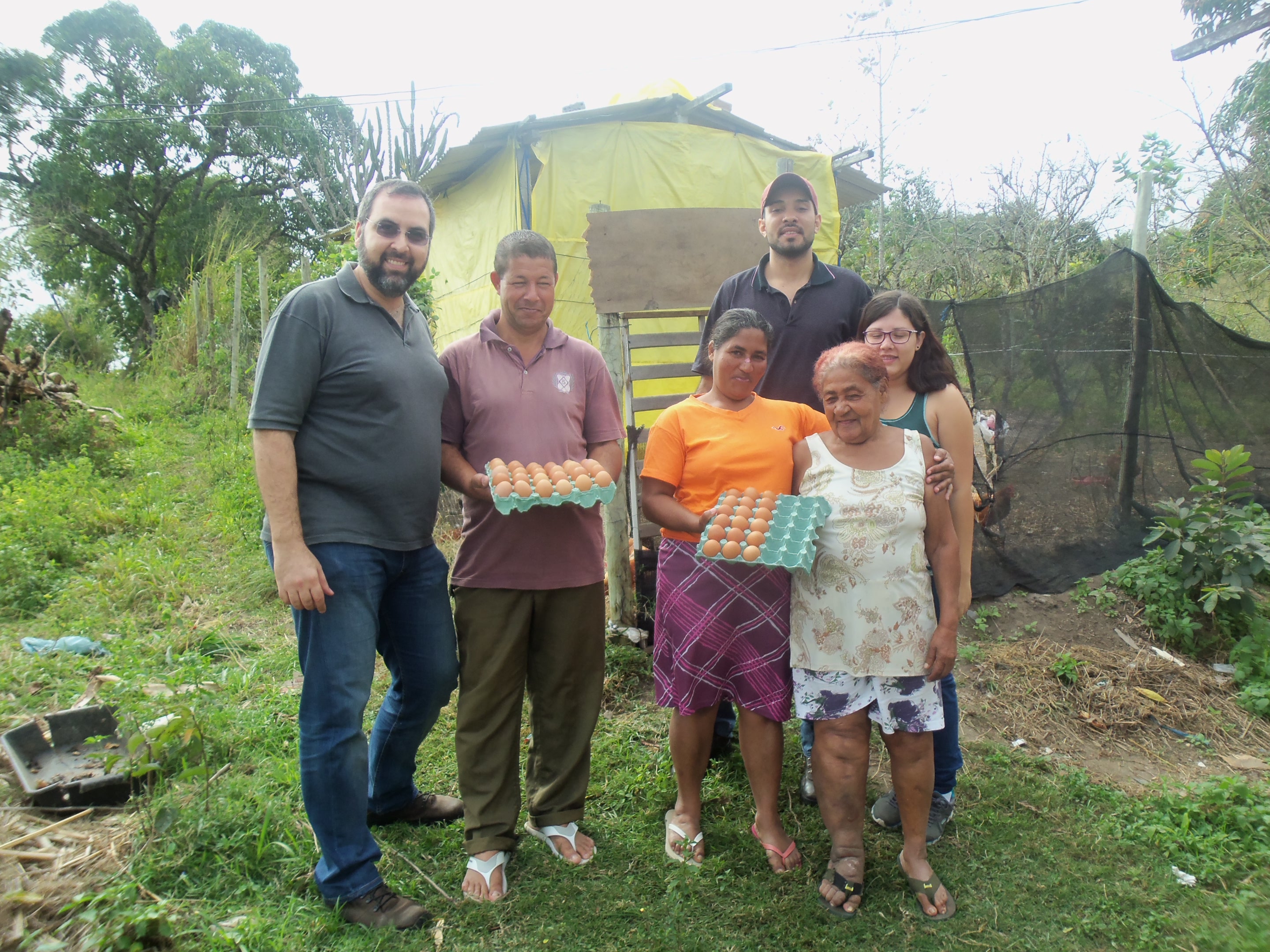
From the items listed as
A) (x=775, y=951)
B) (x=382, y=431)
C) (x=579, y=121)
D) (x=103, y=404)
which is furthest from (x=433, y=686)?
(x=103, y=404)

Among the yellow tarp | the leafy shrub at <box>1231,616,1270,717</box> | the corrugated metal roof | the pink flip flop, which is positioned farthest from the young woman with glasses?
the corrugated metal roof

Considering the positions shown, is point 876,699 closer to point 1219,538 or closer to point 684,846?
point 684,846

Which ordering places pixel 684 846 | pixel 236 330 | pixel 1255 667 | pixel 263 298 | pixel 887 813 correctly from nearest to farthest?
1. pixel 684 846
2. pixel 887 813
3. pixel 1255 667
4. pixel 263 298
5. pixel 236 330

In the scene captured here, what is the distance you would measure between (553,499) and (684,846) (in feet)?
4.23

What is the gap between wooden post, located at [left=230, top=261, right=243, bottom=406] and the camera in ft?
35.0

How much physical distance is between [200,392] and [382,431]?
11293 millimetres

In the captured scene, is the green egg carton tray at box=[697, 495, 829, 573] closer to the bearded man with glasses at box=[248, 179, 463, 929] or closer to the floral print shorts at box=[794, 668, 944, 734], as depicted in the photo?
the floral print shorts at box=[794, 668, 944, 734]

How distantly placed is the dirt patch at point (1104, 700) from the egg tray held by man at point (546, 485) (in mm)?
2180

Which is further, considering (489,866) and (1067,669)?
(1067,669)

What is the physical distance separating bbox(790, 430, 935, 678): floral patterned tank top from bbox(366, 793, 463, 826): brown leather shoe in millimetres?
1497

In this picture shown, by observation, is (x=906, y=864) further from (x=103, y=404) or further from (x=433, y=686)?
(x=103, y=404)

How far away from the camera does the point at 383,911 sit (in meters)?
2.19

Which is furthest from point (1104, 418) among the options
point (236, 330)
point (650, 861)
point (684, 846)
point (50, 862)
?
point (236, 330)

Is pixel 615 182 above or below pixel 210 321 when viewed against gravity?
above
